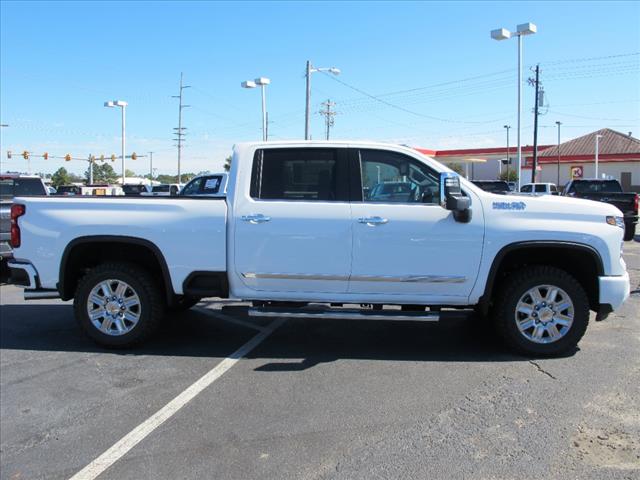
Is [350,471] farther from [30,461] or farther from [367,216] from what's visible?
[367,216]

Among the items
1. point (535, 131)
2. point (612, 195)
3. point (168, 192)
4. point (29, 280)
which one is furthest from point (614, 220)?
point (535, 131)

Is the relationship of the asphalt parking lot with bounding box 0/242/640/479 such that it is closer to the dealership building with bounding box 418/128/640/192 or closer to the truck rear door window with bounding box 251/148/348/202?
the truck rear door window with bounding box 251/148/348/202

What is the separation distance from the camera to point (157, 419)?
171 inches

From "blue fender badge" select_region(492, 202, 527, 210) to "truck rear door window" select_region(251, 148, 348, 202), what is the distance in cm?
141

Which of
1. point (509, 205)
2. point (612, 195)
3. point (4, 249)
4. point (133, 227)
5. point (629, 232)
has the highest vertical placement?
point (612, 195)

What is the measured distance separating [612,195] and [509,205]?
13140 mm

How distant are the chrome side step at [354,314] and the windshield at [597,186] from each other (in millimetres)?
14674

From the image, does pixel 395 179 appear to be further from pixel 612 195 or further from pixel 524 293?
pixel 612 195

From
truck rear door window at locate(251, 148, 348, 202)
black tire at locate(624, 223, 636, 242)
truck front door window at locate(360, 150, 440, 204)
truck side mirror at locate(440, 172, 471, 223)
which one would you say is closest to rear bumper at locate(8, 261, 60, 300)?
truck rear door window at locate(251, 148, 348, 202)

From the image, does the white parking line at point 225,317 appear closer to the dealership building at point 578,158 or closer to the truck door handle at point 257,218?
the truck door handle at point 257,218

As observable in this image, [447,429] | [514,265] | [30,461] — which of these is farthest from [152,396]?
[514,265]

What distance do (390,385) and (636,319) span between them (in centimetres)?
390

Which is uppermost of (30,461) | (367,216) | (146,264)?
(367,216)

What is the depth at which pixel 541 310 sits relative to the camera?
5.58m
